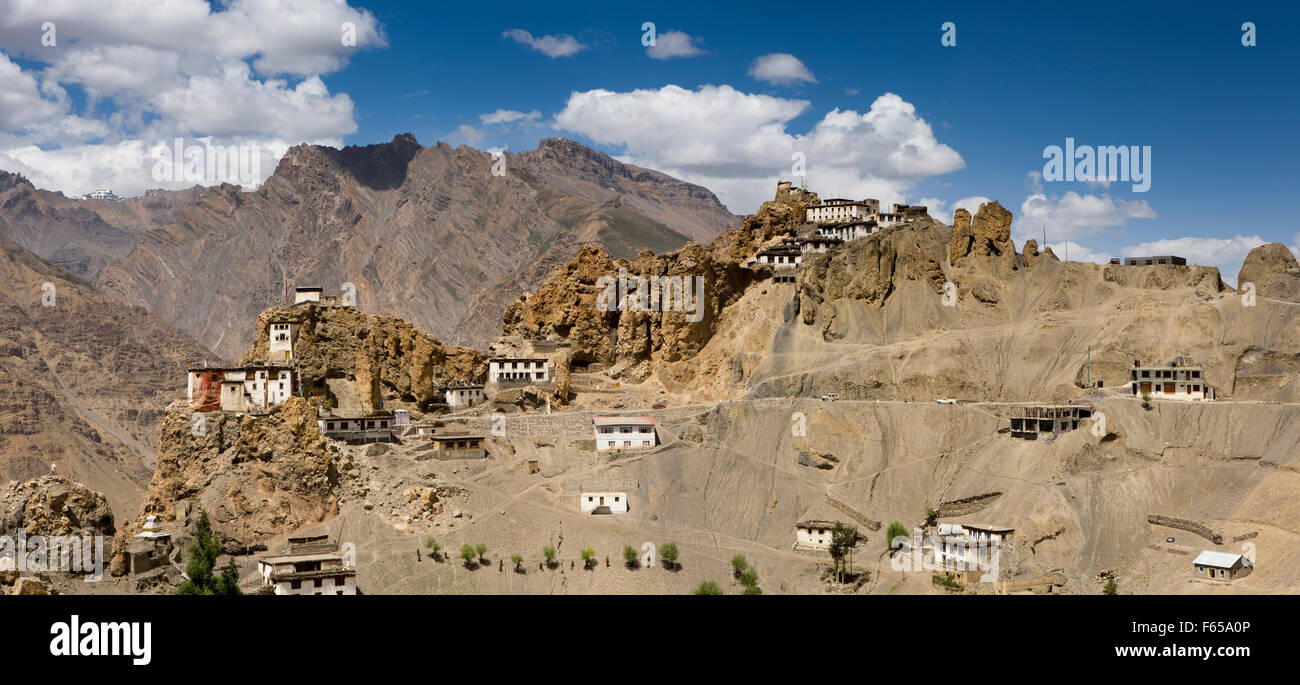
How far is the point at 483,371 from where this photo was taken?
118 metres

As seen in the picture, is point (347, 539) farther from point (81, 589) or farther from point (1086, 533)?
point (1086, 533)

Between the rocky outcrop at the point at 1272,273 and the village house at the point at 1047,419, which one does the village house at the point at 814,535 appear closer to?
the village house at the point at 1047,419

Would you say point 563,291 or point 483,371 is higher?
point 563,291

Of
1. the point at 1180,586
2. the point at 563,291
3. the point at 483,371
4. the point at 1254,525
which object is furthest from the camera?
the point at 563,291

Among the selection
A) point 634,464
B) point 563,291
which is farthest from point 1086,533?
point 563,291

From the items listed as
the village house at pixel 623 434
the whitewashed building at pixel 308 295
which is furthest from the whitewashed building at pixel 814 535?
the whitewashed building at pixel 308 295

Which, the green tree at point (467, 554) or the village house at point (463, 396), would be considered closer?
the green tree at point (467, 554)

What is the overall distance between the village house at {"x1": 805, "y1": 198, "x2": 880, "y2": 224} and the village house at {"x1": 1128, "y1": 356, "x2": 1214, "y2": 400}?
43.6 meters

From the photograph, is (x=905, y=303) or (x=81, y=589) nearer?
(x=81, y=589)

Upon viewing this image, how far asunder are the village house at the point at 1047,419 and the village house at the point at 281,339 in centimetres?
6247

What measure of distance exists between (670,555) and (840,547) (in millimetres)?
12025

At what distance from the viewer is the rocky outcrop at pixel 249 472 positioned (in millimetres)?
90875

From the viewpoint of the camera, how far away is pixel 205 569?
80188 mm

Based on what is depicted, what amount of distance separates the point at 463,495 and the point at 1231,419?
5919 cm
